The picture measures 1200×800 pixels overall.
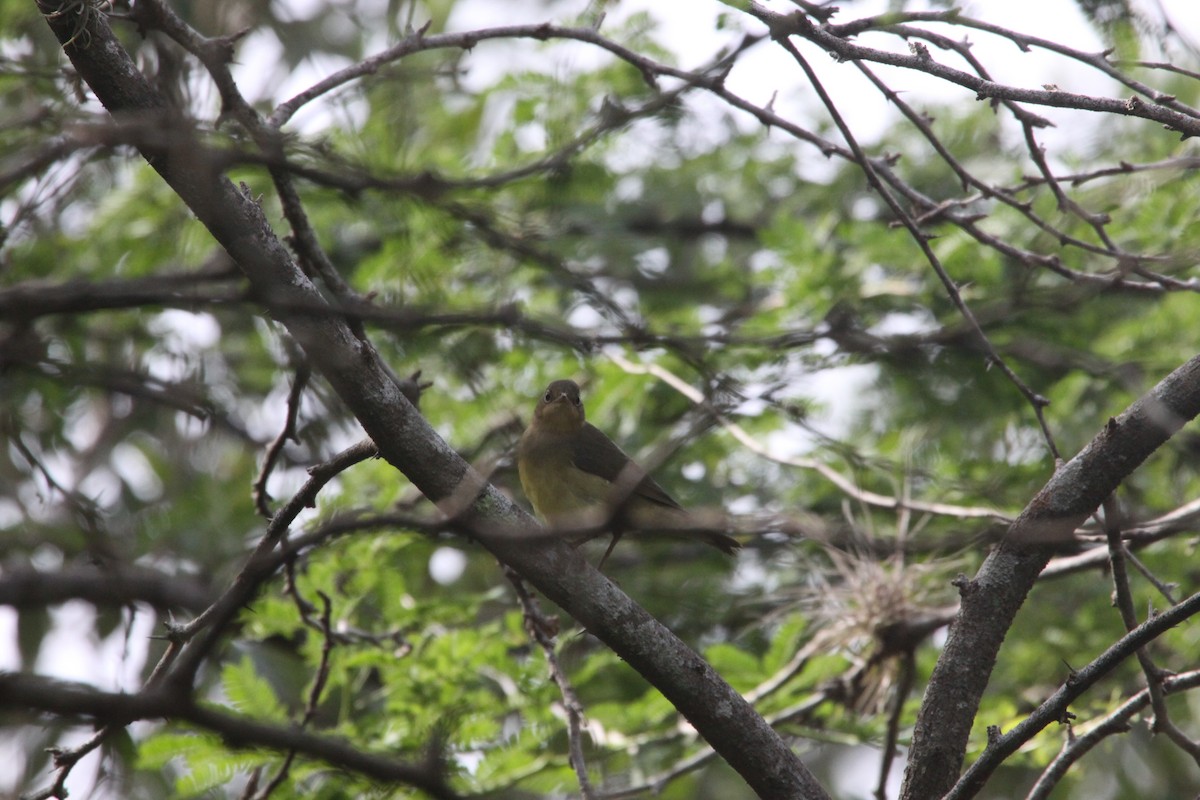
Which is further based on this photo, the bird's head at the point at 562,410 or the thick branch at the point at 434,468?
the bird's head at the point at 562,410

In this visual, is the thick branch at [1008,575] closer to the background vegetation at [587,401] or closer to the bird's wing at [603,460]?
the background vegetation at [587,401]

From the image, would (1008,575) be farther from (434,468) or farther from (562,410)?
Result: (562,410)

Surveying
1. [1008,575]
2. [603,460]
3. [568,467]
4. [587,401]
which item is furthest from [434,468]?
[587,401]

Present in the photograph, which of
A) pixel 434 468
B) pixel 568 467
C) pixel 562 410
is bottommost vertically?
pixel 434 468

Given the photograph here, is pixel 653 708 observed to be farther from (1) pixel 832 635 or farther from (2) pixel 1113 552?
(2) pixel 1113 552

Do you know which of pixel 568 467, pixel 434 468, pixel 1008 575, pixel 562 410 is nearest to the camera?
pixel 434 468

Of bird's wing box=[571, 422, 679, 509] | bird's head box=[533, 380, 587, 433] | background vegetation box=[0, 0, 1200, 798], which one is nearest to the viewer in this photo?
background vegetation box=[0, 0, 1200, 798]

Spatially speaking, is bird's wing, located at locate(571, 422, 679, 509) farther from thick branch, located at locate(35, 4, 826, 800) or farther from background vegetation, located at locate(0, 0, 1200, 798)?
thick branch, located at locate(35, 4, 826, 800)

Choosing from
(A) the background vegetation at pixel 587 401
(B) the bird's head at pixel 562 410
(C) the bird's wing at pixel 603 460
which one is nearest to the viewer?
(A) the background vegetation at pixel 587 401

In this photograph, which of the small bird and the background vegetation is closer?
the background vegetation

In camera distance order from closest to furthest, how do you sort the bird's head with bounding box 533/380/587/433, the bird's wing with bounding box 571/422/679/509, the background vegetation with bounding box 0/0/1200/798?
the background vegetation with bounding box 0/0/1200/798 → the bird's wing with bounding box 571/422/679/509 → the bird's head with bounding box 533/380/587/433

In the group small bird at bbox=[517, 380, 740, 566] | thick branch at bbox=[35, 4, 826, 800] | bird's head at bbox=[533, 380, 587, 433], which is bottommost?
thick branch at bbox=[35, 4, 826, 800]

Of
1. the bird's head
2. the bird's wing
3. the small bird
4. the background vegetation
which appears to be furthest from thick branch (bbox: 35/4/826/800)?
the bird's head

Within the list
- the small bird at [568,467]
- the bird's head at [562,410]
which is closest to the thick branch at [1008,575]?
the small bird at [568,467]
